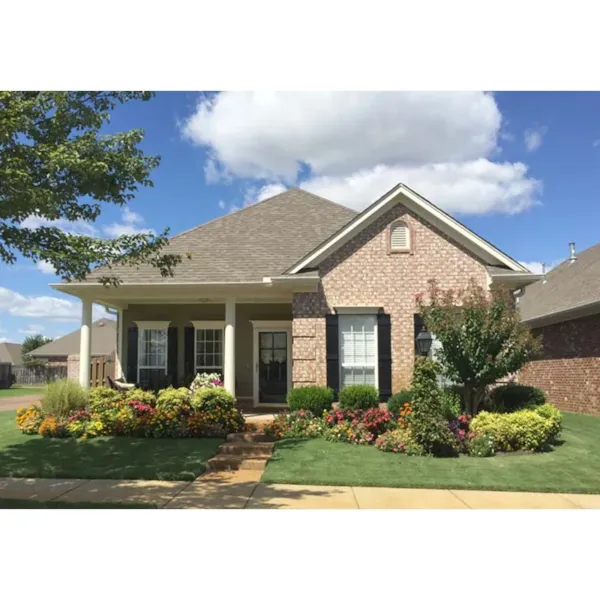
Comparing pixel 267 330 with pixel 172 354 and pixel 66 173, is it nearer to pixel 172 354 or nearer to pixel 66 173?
pixel 172 354

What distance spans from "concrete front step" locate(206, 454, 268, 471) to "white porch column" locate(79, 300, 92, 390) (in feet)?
19.6

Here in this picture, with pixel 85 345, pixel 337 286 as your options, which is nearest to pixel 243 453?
pixel 337 286

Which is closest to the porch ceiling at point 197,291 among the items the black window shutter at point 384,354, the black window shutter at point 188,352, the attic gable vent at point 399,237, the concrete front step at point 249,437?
the black window shutter at point 188,352

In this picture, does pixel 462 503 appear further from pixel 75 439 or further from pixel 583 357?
pixel 583 357

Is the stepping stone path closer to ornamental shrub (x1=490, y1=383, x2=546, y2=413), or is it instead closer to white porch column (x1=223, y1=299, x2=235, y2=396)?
white porch column (x1=223, y1=299, x2=235, y2=396)

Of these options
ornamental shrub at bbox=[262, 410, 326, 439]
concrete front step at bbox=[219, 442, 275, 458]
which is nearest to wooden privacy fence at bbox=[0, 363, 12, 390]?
ornamental shrub at bbox=[262, 410, 326, 439]

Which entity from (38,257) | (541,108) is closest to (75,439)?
(38,257)

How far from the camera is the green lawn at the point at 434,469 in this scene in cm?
817

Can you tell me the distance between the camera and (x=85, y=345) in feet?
46.3

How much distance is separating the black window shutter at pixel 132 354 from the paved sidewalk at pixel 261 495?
760 cm

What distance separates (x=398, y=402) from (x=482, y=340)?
2310mm

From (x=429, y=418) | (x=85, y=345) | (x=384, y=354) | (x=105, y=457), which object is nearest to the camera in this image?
(x=105, y=457)

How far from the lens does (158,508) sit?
688cm

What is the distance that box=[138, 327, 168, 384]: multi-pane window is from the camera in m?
16.1
